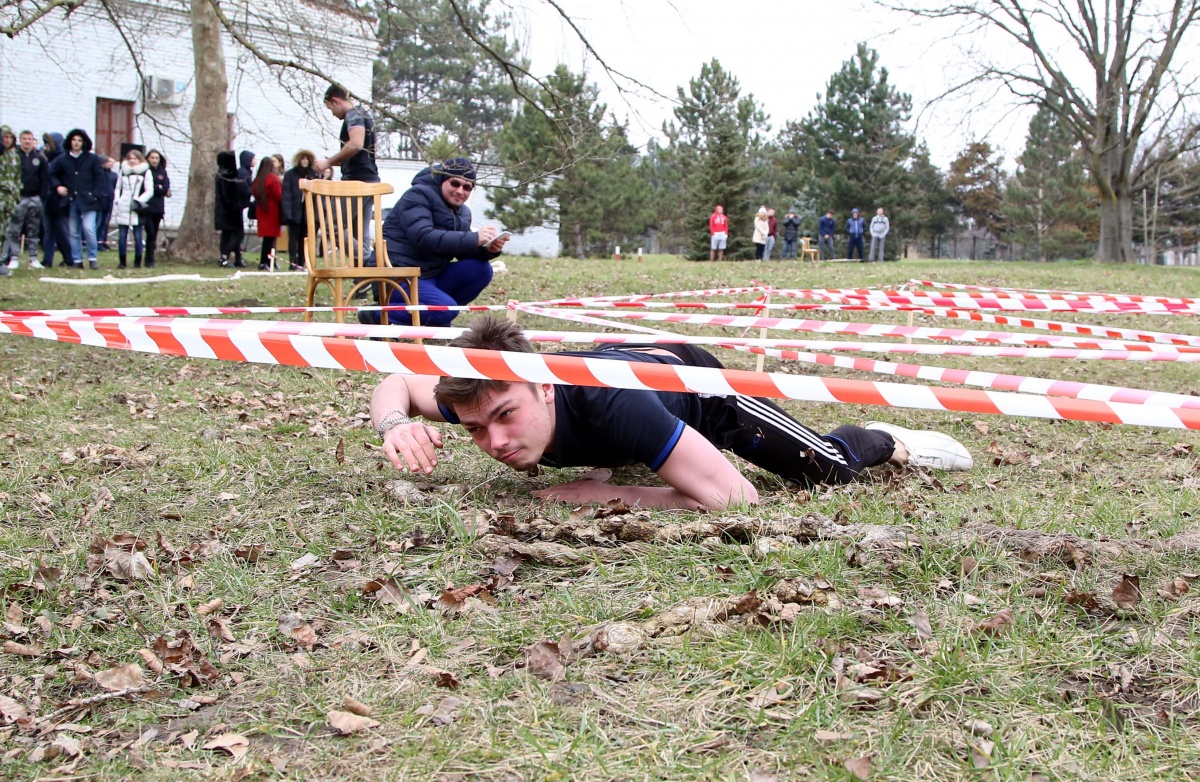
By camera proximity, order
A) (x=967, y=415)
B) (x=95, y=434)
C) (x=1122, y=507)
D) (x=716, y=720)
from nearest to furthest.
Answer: (x=716, y=720)
(x=1122, y=507)
(x=95, y=434)
(x=967, y=415)

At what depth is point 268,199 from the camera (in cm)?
1653

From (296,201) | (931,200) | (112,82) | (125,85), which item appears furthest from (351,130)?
(931,200)

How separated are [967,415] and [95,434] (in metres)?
5.09

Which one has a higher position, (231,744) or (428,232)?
(428,232)

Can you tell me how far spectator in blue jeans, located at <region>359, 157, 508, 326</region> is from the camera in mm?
8016

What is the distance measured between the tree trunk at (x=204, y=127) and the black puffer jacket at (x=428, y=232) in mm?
8673

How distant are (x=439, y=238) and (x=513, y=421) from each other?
15.2 feet

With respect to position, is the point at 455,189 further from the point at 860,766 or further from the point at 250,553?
the point at 860,766

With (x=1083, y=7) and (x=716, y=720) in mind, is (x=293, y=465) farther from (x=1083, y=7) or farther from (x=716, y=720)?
(x=1083, y=7)

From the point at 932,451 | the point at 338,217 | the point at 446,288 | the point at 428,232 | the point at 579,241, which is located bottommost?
the point at 932,451

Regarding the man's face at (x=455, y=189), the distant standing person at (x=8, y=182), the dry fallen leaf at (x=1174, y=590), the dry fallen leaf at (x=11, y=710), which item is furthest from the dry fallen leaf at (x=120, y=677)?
the distant standing person at (x=8, y=182)

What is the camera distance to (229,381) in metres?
7.30

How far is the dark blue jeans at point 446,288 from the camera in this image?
8.38 metres

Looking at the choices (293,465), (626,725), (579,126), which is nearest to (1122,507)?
(626,725)
